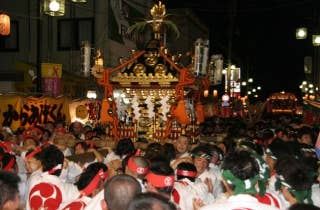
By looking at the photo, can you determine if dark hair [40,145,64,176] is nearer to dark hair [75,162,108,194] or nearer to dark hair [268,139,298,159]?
dark hair [75,162,108,194]

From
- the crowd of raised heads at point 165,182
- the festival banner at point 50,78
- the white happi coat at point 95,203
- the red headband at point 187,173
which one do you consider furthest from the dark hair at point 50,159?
the festival banner at point 50,78

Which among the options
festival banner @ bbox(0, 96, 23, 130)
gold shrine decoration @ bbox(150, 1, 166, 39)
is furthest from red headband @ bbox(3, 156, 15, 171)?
festival banner @ bbox(0, 96, 23, 130)

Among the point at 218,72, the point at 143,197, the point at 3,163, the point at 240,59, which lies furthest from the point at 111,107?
the point at 240,59

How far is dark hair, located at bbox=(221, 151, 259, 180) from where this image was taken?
12.5ft

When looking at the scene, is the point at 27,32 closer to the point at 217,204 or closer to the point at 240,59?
the point at 217,204

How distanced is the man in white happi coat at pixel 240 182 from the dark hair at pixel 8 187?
1.49m

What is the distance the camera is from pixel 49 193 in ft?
16.3

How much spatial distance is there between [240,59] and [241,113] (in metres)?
23.5

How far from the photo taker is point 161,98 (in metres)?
12.9

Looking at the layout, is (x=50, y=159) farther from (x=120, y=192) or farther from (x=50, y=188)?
(x=120, y=192)

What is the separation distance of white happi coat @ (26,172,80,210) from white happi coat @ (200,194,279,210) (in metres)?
1.92

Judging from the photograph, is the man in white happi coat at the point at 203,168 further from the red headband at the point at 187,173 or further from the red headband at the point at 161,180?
the red headband at the point at 161,180

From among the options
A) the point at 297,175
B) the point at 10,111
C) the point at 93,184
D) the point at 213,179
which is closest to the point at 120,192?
the point at 93,184

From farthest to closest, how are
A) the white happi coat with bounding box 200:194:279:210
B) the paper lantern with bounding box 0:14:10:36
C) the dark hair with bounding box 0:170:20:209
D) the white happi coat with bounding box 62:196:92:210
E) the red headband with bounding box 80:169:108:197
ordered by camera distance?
the paper lantern with bounding box 0:14:10:36
the red headband with bounding box 80:169:108:197
the white happi coat with bounding box 62:196:92:210
the white happi coat with bounding box 200:194:279:210
the dark hair with bounding box 0:170:20:209
